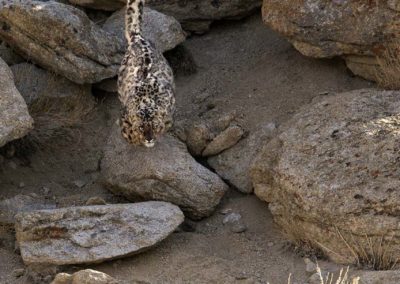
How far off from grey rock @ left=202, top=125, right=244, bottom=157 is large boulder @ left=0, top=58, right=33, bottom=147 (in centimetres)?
167

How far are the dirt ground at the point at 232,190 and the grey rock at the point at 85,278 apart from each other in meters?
0.37

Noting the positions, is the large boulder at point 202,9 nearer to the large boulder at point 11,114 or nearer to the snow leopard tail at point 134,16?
the snow leopard tail at point 134,16

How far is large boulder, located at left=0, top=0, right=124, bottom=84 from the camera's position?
912cm

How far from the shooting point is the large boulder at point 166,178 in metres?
8.01

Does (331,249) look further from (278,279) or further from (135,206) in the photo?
(135,206)

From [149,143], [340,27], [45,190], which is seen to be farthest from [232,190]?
[340,27]

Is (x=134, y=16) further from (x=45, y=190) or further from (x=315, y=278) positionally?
(x=315, y=278)

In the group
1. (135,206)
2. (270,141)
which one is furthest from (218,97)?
(135,206)

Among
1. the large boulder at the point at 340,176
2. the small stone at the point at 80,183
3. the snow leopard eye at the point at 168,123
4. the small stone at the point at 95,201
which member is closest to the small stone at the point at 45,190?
the small stone at the point at 80,183

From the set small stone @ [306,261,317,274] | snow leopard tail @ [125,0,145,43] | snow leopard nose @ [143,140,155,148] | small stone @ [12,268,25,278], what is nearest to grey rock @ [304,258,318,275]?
small stone @ [306,261,317,274]

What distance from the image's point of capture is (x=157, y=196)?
8016 millimetres

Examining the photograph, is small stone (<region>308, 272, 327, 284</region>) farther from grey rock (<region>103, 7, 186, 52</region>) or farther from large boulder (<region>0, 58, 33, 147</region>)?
grey rock (<region>103, 7, 186, 52</region>)

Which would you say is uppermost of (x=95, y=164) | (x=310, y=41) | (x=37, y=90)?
(x=310, y=41)

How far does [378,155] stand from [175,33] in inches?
Result: 133
